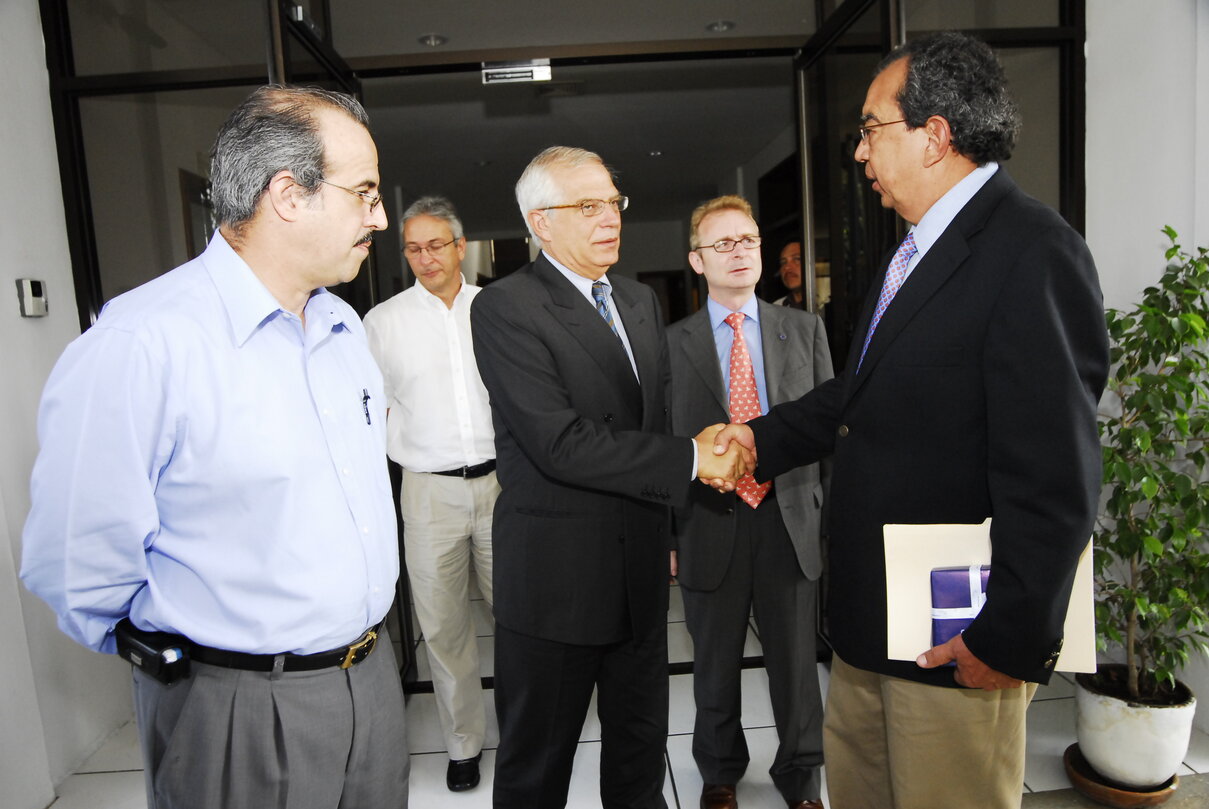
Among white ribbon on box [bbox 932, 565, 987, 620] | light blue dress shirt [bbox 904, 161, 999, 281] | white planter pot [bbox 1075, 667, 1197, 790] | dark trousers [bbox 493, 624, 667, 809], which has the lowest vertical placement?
white planter pot [bbox 1075, 667, 1197, 790]

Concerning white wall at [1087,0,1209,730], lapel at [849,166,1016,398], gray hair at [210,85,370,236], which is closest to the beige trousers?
gray hair at [210,85,370,236]

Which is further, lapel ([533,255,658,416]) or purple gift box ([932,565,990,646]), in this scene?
lapel ([533,255,658,416])

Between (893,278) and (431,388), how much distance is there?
1.70 meters

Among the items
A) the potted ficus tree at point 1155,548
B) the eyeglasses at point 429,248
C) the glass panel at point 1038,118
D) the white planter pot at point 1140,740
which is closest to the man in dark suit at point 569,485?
the eyeglasses at point 429,248

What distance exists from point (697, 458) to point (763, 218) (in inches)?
279

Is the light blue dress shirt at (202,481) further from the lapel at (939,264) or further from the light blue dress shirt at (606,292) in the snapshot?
the lapel at (939,264)

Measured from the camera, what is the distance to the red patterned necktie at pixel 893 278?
146cm

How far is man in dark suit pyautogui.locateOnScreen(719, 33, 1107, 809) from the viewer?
1.15 m

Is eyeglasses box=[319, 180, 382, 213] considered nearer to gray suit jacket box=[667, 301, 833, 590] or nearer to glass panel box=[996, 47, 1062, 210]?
gray suit jacket box=[667, 301, 833, 590]

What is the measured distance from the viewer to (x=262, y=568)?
44.8 inches

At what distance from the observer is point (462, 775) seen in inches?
100

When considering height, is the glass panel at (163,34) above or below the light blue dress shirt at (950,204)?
above

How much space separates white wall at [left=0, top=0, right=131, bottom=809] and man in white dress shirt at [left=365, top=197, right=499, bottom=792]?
1.16 meters

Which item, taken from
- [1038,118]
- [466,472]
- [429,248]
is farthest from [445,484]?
[1038,118]
